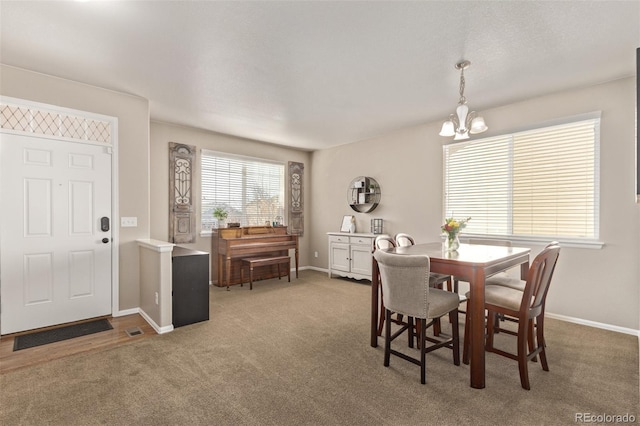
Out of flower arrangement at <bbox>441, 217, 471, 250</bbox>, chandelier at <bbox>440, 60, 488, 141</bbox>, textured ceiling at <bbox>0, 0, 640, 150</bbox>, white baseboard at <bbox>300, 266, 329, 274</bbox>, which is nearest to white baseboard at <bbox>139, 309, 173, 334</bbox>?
textured ceiling at <bbox>0, 0, 640, 150</bbox>

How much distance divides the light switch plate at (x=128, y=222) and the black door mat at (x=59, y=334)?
3.63ft

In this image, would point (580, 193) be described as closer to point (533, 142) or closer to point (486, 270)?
point (533, 142)

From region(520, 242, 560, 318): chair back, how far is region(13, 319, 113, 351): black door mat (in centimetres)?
390

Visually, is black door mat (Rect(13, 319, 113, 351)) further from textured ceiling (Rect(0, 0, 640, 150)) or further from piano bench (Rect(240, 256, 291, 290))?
textured ceiling (Rect(0, 0, 640, 150))

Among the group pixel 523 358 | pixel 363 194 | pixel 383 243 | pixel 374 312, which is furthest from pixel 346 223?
pixel 523 358

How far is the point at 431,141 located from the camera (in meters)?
4.73

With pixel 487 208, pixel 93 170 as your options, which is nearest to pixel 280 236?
pixel 93 170

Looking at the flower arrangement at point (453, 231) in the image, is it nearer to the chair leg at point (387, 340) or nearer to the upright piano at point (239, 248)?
the chair leg at point (387, 340)

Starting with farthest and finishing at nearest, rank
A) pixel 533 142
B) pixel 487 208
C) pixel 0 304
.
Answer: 1. pixel 487 208
2. pixel 533 142
3. pixel 0 304

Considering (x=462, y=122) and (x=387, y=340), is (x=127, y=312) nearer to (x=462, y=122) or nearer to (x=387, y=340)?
(x=387, y=340)

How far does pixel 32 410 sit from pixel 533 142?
526 centimetres

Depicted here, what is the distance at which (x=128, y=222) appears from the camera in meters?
3.69

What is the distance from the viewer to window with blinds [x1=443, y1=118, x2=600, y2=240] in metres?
3.39

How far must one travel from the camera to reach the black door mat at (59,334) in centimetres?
286
